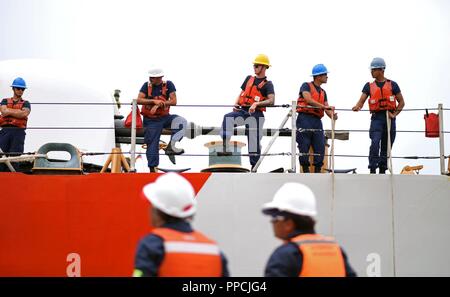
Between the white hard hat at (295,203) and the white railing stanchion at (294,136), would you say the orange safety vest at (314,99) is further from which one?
the white hard hat at (295,203)

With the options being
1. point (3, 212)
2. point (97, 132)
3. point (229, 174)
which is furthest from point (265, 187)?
point (97, 132)

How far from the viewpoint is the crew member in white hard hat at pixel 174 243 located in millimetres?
4676

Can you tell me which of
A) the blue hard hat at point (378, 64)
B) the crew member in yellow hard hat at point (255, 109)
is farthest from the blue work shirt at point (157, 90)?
the blue hard hat at point (378, 64)

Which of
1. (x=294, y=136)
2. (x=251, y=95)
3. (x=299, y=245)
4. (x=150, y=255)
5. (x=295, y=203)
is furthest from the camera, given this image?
(x=251, y=95)

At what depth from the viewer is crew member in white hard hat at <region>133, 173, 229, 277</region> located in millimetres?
4676

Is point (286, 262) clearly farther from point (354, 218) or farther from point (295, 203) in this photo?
point (354, 218)

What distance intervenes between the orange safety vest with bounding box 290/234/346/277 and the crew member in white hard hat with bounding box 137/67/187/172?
17.9 feet

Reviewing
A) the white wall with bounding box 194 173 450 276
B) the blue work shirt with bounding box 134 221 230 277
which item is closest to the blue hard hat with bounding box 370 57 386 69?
the white wall with bounding box 194 173 450 276

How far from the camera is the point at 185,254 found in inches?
186

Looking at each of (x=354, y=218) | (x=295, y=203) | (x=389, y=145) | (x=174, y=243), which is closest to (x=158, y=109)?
(x=354, y=218)

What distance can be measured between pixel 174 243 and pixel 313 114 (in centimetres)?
621

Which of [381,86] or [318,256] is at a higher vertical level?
[381,86]
